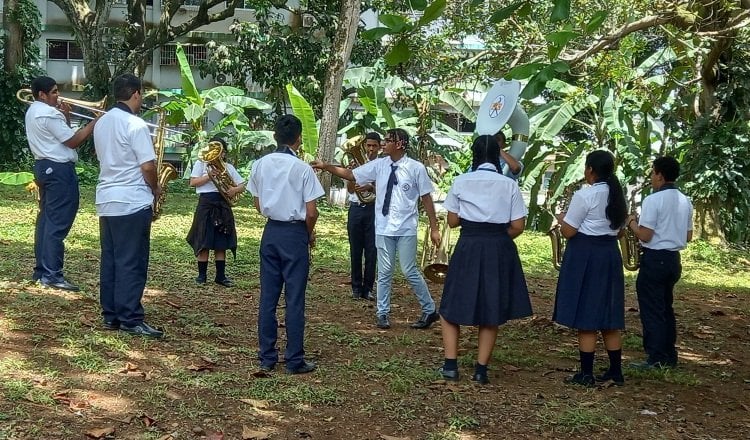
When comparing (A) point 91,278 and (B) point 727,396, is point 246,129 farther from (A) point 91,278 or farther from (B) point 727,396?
(B) point 727,396

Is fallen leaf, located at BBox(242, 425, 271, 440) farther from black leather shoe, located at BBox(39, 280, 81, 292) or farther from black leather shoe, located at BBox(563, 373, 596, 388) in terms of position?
black leather shoe, located at BBox(39, 280, 81, 292)

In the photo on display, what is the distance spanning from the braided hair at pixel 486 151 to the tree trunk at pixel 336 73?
9096 mm

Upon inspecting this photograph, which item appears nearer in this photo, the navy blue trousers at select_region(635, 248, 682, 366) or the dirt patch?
the dirt patch

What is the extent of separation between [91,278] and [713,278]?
27.1ft

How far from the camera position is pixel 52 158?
715 cm

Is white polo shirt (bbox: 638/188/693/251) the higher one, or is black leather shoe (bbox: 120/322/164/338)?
white polo shirt (bbox: 638/188/693/251)

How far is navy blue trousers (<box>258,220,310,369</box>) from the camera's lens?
5727 millimetres

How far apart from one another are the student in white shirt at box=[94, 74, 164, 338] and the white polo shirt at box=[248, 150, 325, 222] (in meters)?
0.99

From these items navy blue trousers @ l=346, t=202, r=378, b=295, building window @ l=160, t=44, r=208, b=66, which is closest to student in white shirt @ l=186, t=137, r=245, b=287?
navy blue trousers @ l=346, t=202, r=378, b=295

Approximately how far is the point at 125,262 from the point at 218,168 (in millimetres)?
2509

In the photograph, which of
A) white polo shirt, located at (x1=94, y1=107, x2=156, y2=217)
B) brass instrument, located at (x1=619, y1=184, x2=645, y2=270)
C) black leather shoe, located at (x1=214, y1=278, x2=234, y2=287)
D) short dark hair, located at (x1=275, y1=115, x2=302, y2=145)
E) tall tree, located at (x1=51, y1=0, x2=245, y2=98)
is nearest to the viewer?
short dark hair, located at (x1=275, y1=115, x2=302, y2=145)

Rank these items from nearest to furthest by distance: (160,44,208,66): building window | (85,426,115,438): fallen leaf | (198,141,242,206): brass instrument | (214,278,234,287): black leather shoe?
(85,426,115,438): fallen leaf, (198,141,242,206): brass instrument, (214,278,234,287): black leather shoe, (160,44,208,66): building window

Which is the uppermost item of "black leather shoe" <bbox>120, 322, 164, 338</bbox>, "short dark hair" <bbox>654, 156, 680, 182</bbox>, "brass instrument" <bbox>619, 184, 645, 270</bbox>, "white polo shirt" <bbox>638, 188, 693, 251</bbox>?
"short dark hair" <bbox>654, 156, 680, 182</bbox>

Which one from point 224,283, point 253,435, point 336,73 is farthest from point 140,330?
point 336,73
